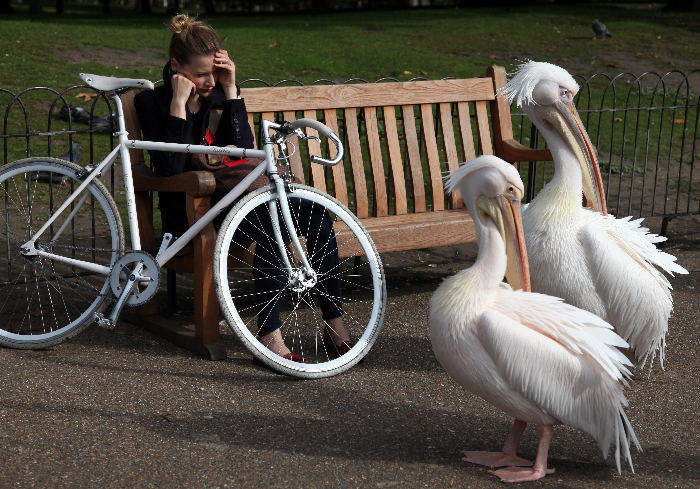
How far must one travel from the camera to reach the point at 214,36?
4078 mm

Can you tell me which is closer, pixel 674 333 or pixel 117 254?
pixel 117 254

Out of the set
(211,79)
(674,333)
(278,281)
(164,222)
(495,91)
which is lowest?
(674,333)

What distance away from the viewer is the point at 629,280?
347cm

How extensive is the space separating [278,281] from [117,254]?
863 mm

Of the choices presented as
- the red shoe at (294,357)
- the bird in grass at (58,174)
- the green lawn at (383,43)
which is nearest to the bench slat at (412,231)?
the red shoe at (294,357)

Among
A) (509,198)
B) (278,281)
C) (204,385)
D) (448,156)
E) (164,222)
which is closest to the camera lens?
(509,198)

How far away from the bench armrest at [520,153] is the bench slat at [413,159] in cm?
61

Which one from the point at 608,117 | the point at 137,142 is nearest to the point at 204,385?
the point at 137,142

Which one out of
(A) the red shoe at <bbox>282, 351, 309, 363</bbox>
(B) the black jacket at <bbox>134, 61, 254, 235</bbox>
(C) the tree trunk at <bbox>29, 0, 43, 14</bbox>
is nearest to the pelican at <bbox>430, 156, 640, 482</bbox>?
(A) the red shoe at <bbox>282, 351, 309, 363</bbox>

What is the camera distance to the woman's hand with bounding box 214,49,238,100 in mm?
4055

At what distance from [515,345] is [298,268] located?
1.37 metres

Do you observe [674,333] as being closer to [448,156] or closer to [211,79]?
[448,156]

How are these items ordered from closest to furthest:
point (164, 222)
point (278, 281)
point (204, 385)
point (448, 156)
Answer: point (204, 385)
point (278, 281)
point (164, 222)
point (448, 156)

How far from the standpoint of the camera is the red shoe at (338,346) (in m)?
3.96
